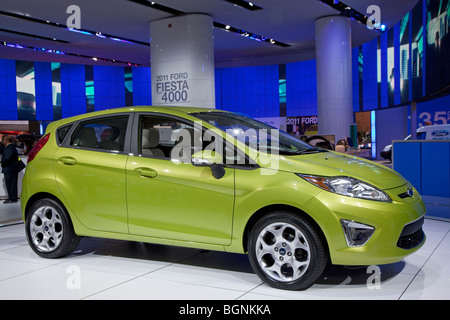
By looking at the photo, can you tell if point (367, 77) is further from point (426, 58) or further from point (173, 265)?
point (173, 265)

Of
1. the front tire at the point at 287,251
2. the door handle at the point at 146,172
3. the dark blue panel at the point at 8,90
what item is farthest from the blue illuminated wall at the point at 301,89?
the front tire at the point at 287,251

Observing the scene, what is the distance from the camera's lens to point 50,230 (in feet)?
16.3

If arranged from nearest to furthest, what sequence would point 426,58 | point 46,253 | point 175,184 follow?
point 175,184
point 46,253
point 426,58

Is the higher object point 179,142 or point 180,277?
point 179,142

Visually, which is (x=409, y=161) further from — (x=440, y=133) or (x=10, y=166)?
(x=10, y=166)

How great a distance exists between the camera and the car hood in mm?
3809

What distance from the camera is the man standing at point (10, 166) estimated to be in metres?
10.1

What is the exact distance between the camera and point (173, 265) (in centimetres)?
469

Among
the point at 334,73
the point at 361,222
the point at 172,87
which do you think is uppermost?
the point at 334,73

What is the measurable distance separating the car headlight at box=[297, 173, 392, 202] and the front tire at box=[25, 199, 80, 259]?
2567mm

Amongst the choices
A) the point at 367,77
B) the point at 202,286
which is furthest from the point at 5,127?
the point at 202,286

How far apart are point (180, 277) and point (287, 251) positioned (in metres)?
1.08

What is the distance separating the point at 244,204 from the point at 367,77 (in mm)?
21976

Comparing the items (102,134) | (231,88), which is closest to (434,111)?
(231,88)
